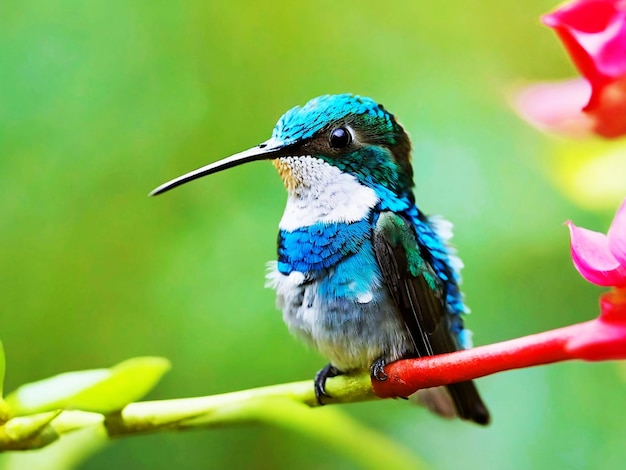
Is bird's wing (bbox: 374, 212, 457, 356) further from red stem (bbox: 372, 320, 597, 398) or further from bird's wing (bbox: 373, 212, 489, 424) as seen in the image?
red stem (bbox: 372, 320, 597, 398)

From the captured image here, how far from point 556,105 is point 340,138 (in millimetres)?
121

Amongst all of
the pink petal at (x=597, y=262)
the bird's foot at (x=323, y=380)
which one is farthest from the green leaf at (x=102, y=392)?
the pink petal at (x=597, y=262)

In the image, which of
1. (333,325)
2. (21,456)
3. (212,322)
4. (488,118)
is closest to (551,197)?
(488,118)

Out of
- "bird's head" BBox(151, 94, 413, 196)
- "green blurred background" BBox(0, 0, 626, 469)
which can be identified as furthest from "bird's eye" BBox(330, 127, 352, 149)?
"green blurred background" BBox(0, 0, 626, 469)

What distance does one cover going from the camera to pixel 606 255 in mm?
288

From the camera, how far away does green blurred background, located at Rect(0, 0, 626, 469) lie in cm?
82

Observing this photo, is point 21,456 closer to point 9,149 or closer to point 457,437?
point 9,149

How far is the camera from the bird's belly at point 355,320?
0.48 m

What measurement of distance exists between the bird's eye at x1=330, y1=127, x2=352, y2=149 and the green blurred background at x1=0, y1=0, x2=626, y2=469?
394 mm

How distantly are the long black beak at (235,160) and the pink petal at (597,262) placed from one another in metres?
0.17

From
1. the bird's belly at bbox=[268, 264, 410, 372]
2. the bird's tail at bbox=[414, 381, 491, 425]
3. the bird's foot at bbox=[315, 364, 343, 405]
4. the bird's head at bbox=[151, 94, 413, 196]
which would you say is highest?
the bird's head at bbox=[151, 94, 413, 196]

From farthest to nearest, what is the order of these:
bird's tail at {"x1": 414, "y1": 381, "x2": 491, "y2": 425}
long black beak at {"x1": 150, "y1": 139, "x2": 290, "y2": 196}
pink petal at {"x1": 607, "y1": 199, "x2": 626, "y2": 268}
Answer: bird's tail at {"x1": 414, "y1": 381, "x2": 491, "y2": 425}, long black beak at {"x1": 150, "y1": 139, "x2": 290, "y2": 196}, pink petal at {"x1": 607, "y1": 199, "x2": 626, "y2": 268}

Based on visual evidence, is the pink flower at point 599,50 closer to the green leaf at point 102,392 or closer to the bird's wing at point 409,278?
the bird's wing at point 409,278

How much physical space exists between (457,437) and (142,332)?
0.37 m
